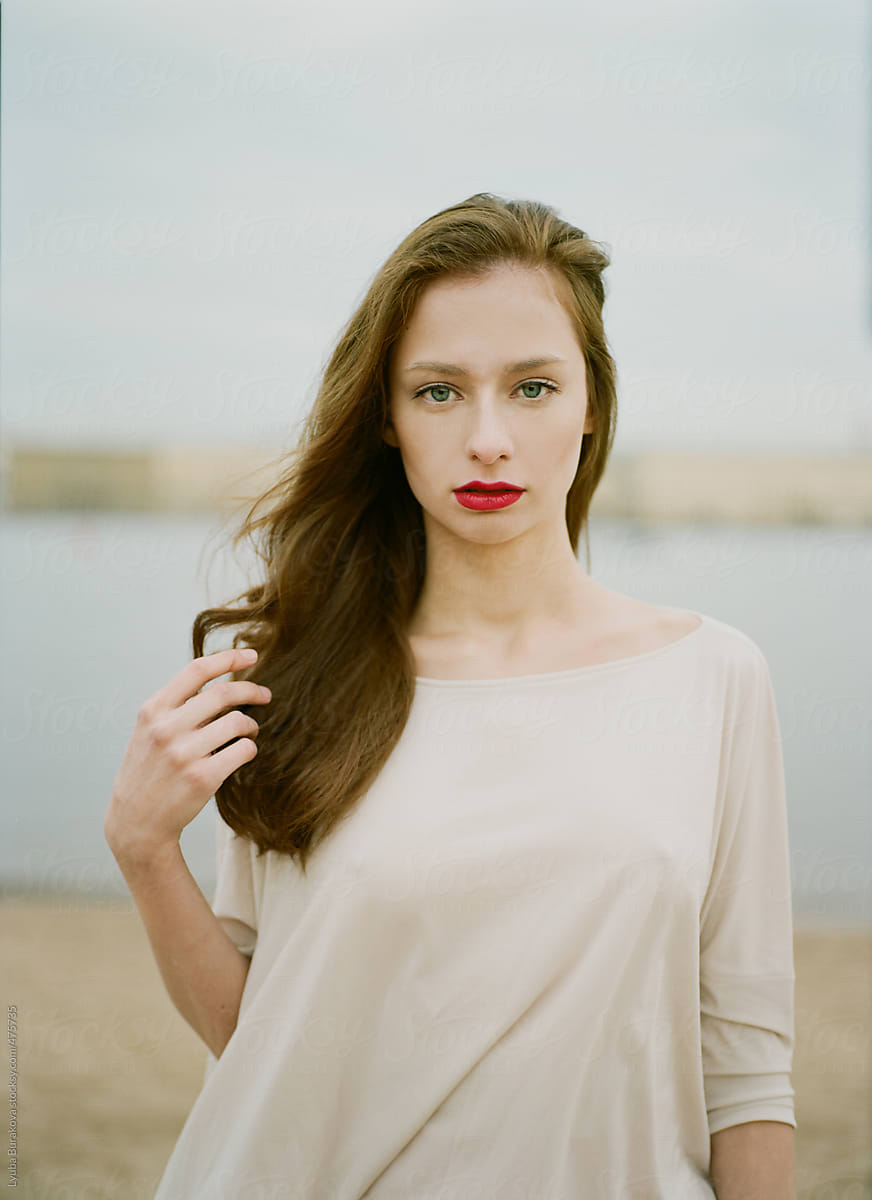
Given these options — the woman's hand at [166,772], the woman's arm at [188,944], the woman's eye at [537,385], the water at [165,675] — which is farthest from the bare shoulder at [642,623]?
the water at [165,675]

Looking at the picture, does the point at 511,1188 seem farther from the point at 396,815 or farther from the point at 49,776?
the point at 49,776

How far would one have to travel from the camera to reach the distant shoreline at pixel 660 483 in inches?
167

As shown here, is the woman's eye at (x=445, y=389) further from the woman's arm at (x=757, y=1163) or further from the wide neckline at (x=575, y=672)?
the woman's arm at (x=757, y=1163)

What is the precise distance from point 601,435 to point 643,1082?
74 cm

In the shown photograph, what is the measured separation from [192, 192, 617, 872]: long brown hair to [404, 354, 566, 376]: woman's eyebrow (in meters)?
0.08

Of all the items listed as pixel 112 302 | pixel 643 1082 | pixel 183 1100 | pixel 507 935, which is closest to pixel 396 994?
pixel 507 935

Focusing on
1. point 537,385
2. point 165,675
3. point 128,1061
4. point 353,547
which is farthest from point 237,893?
point 165,675

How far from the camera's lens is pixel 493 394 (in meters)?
1.17

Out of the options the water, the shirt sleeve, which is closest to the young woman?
the shirt sleeve

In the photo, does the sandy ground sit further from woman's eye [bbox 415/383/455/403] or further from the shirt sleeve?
woman's eye [bbox 415/383/455/403]

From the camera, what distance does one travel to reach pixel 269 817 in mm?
1225

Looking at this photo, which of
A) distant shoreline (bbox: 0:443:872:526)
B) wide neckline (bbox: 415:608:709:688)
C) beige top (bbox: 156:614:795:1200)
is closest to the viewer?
beige top (bbox: 156:614:795:1200)

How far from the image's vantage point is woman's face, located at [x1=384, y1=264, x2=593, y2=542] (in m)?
1.18

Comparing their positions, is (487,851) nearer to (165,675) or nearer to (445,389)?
(445,389)
